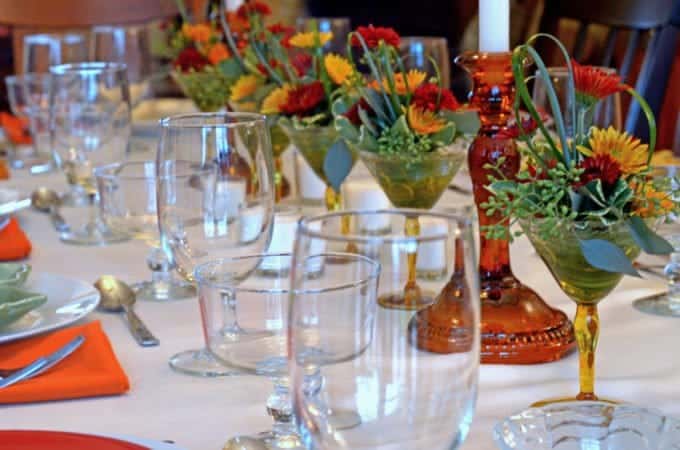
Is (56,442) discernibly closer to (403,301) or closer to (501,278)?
(403,301)

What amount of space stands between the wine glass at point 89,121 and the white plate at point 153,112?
1.80ft

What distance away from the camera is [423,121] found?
3.40 ft

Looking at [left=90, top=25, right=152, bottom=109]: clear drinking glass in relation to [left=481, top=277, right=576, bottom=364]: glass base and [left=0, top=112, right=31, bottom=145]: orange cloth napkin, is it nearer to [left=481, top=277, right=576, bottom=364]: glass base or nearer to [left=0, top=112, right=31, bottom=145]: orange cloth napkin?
[left=0, top=112, right=31, bottom=145]: orange cloth napkin

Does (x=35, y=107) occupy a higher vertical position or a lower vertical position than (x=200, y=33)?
lower

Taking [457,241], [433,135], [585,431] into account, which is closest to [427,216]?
[457,241]

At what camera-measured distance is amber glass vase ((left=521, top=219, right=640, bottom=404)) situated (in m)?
0.76

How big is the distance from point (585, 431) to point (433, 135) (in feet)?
1.33

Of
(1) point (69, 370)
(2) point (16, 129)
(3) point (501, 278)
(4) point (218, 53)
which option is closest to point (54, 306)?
(1) point (69, 370)

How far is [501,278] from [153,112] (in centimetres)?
151

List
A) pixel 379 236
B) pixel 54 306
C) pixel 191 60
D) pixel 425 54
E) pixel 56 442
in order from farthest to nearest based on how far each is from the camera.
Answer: pixel 191 60 → pixel 425 54 → pixel 54 306 → pixel 56 442 → pixel 379 236

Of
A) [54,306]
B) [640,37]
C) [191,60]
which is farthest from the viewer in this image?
[640,37]

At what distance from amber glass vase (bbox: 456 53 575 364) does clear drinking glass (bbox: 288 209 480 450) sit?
0.36 m

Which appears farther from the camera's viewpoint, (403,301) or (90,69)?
(90,69)

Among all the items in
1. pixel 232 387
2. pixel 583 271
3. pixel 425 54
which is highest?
pixel 425 54
